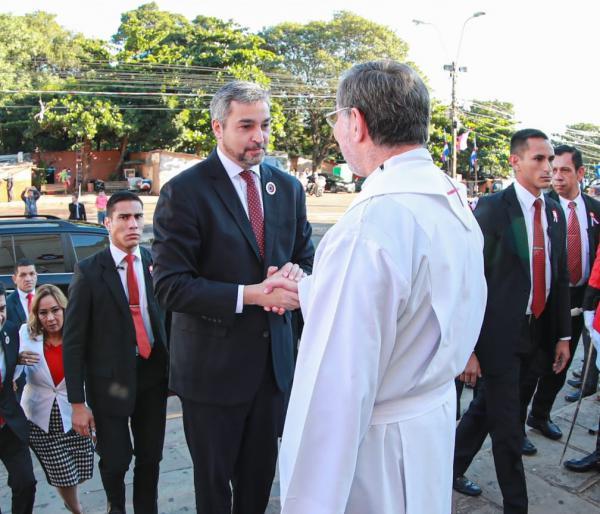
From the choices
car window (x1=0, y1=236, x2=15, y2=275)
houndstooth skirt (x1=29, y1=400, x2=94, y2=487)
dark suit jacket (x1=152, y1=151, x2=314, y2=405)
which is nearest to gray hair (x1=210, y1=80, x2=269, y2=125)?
dark suit jacket (x1=152, y1=151, x2=314, y2=405)

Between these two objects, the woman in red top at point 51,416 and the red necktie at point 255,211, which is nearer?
the red necktie at point 255,211

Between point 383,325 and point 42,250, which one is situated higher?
point 383,325

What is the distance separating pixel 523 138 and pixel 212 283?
2228 millimetres

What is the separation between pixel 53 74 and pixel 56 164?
18.9 feet

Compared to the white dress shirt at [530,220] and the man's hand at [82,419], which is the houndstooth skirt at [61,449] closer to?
the man's hand at [82,419]

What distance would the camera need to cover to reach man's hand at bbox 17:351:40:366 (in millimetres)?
3555

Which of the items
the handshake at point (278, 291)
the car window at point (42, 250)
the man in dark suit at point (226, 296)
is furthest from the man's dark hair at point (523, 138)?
the car window at point (42, 250)

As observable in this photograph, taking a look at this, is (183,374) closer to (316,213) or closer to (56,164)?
(316,213)

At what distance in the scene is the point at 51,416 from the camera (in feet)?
11.5

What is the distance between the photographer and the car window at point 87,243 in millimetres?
7156

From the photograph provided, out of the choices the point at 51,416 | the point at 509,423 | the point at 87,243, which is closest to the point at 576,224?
the point at 509,423

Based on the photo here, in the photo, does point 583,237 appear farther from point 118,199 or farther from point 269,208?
point 118,199

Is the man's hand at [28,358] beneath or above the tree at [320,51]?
beneath

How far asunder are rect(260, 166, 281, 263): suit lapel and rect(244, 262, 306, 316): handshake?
0.79ft
